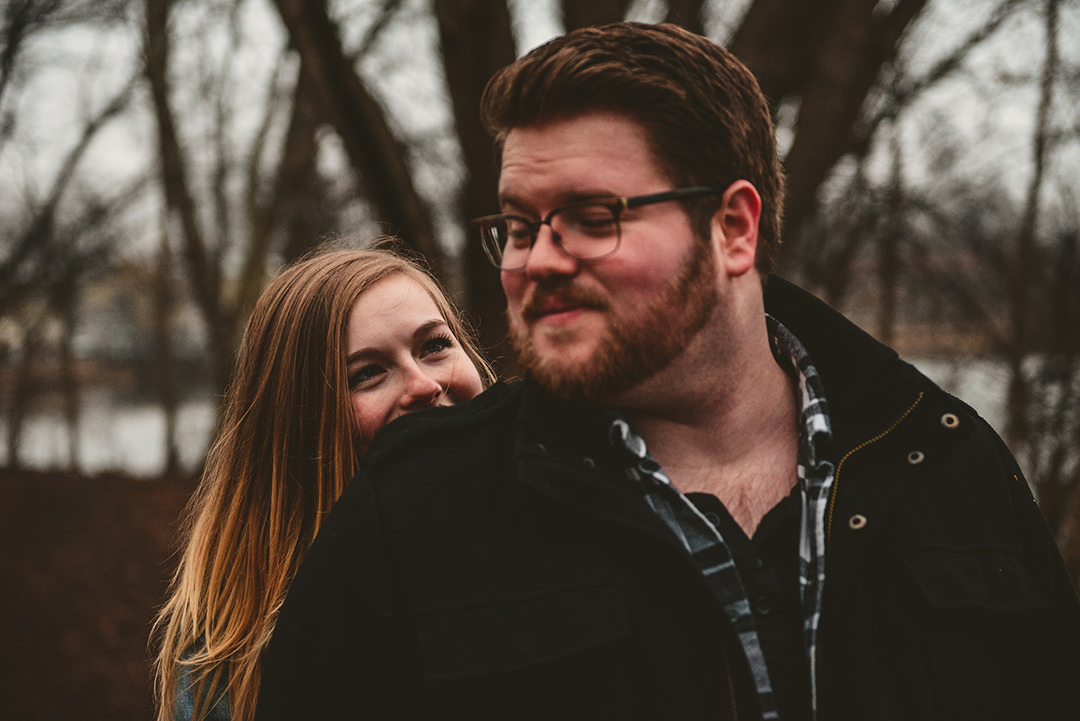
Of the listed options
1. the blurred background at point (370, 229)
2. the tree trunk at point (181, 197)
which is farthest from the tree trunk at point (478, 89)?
the tree trunk at point (181, 197)

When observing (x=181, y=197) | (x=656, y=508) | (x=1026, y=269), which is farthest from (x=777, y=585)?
(x=181, y=197)

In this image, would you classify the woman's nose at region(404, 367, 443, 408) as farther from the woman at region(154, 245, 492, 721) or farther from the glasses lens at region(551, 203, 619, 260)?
the glasses lens at region(551, 203, 619, 260)

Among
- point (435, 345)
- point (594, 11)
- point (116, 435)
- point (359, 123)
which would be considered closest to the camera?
point (435, 345)

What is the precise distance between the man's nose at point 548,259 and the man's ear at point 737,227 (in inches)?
13.9

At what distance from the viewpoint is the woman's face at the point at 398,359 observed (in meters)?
2.34

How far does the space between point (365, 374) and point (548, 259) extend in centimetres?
90

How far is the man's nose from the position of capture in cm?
170

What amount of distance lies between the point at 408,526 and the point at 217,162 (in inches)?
528

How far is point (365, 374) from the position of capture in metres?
2.42

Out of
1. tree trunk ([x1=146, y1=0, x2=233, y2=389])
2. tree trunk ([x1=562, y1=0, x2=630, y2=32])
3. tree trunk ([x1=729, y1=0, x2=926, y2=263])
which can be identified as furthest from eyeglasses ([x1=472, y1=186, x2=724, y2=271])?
tree trunk ([x1=146, y1=0, x2=233, y2=389])

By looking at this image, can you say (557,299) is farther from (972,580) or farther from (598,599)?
(972,580)

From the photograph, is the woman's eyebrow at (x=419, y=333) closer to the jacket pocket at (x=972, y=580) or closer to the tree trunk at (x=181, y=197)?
the jacket pocket at (x=972, y=580)

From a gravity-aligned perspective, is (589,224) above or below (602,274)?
above

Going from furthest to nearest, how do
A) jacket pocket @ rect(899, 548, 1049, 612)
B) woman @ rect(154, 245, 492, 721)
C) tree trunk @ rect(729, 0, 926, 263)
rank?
tree trunk @ rect(729, 0, 926, 263) → woman @ rect(154, 245, 492, 721) → jacket pocket @ rect(899, 548, 1049, 612)
